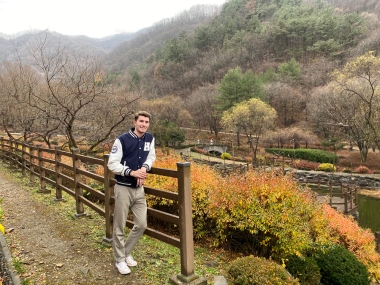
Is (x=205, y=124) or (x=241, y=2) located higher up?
(x=241, y=2)

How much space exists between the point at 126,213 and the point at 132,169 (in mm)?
554

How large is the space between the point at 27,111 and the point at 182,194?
46.8 ft

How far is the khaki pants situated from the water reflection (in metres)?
13.7

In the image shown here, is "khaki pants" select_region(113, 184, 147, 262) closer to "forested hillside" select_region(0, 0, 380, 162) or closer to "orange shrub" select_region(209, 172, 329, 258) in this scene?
"orange shrub" select_region(209, 172, 329, 258)

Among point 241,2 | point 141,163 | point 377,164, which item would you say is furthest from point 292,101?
point 241,2

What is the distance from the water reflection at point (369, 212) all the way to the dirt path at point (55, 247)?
13.6m

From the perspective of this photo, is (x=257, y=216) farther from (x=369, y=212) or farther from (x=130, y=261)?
(x=369, y=212)

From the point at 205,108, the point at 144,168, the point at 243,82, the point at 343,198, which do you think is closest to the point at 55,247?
the point at 144,168

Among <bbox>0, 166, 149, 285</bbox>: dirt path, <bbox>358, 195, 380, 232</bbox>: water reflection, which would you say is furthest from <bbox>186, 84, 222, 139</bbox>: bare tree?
<bbox>0, 166, 149, 285</bbox>: dirt path

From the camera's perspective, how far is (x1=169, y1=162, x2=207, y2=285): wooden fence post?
9.95 ft

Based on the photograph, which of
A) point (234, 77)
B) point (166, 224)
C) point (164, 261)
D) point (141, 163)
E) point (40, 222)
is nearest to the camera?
point (141, 163)

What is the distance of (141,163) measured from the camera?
331 cm

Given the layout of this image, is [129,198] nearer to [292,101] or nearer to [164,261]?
[164,261]

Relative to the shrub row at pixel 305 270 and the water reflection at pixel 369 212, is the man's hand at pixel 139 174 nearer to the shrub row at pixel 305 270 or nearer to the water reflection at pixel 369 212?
the shrub row at pixel 305 270
